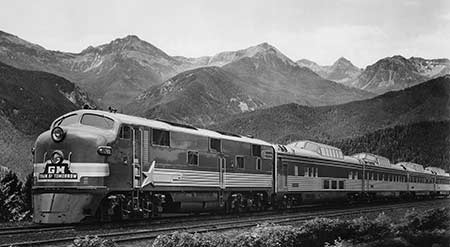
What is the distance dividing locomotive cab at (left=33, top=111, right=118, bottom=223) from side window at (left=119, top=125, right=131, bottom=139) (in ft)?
1.41

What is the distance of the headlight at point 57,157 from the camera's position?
1850 cm

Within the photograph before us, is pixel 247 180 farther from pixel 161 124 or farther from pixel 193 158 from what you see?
pixel 161 124

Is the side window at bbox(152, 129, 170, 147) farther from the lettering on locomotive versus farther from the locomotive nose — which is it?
the lettering on locomotive

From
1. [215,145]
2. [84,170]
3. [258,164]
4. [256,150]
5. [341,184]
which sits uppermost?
[215,145]

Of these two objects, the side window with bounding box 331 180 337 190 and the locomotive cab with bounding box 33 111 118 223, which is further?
the side window with bounding box 331 180 337 190

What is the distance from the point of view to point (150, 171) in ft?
69.4

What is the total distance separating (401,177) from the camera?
5584 cm

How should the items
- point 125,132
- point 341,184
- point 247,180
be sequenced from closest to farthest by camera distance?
point 125,132 → point 247,180 → point 341,184

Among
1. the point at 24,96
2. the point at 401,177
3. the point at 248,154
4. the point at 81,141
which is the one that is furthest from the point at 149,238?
the point at 24,96

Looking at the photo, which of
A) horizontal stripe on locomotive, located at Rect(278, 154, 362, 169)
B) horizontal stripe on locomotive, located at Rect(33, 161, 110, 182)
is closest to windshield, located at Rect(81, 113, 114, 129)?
horizontal stripe on locomotive, located at Rect(33, 161, 110, 182)

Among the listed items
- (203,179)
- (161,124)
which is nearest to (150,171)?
(161,124)

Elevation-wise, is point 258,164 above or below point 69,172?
above

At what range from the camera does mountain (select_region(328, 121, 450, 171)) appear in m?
81.9

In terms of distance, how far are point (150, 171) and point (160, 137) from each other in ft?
5.29
